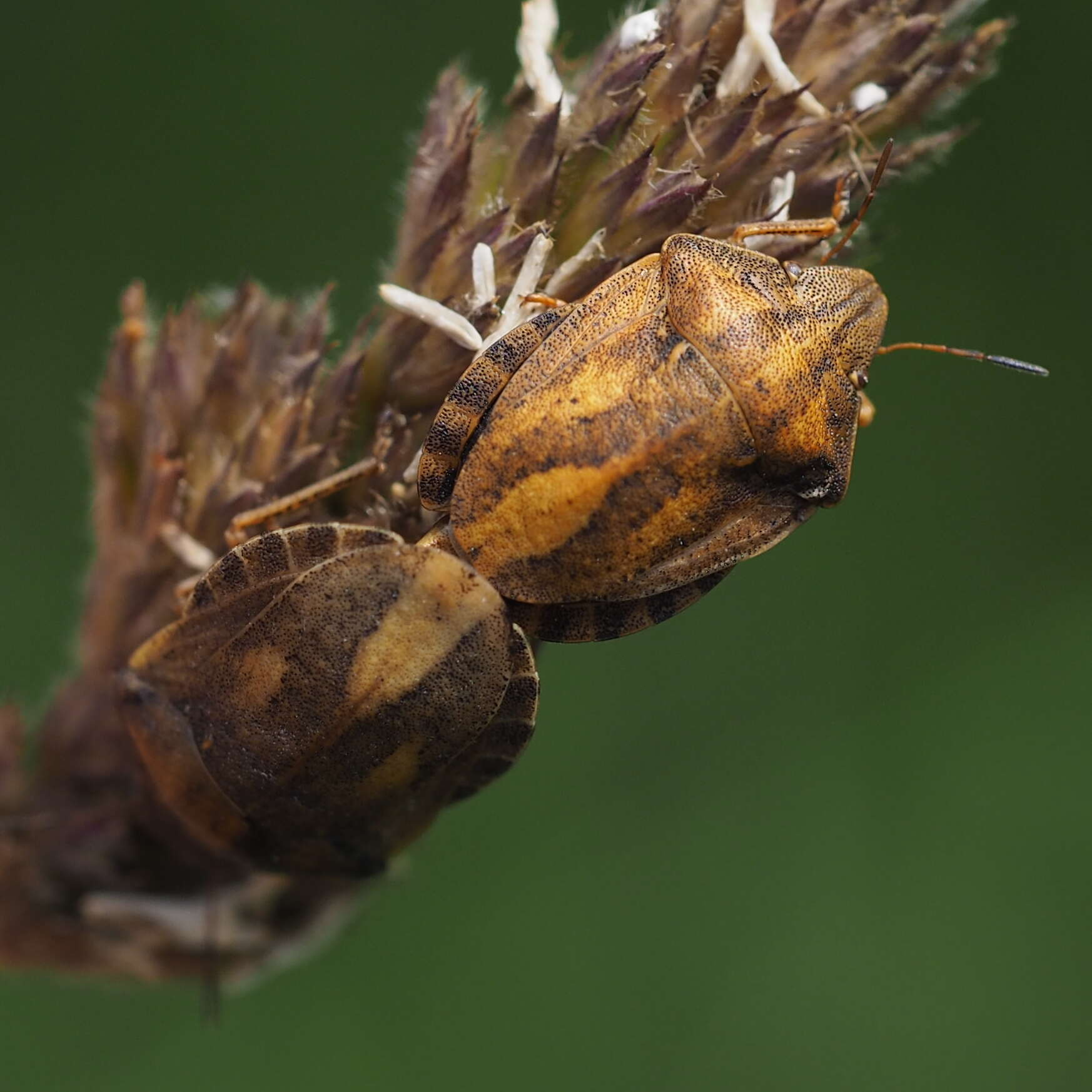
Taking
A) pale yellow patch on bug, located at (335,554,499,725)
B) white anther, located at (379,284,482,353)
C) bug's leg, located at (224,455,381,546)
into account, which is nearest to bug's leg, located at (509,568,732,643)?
pale yellow patch on bug, located at (335,554,499,725)

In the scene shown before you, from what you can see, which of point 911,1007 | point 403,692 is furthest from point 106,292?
point 911,1007

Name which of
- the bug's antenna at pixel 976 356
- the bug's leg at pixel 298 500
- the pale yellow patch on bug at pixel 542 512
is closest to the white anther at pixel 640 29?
the bug's antenna at pixel 976 356

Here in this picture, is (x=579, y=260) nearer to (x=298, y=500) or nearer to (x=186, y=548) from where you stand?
(x=298, y=500)

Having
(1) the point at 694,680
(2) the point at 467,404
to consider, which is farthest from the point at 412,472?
(1) the point at 694,680

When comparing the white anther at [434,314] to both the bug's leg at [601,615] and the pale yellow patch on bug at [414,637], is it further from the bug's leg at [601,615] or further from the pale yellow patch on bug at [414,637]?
the bug's leg at [601,615]

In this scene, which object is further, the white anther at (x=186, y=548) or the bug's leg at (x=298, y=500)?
the white anther at (x=186, y=548)

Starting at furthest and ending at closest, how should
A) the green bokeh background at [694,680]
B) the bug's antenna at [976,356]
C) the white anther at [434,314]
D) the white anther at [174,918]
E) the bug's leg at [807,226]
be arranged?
the green bokeh background at [694,680]
the white anther at [174,918]
the bug's antenna at [976,356]
the bug's leg at [807,226]
the white anther at [434,314]

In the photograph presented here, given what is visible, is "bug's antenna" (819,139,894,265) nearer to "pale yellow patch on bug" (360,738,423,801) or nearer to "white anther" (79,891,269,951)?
"pale yellow patch on bug" (360,738,423,801)
